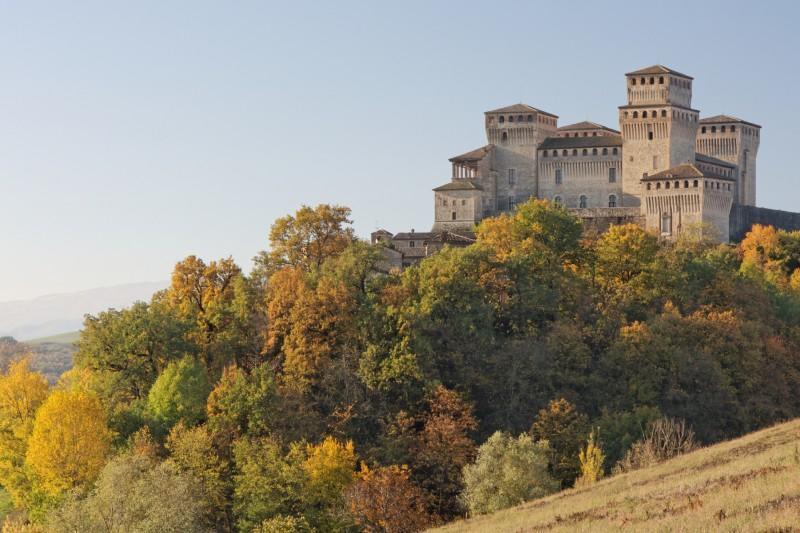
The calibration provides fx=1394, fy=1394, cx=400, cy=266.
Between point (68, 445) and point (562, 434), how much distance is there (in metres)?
20.9

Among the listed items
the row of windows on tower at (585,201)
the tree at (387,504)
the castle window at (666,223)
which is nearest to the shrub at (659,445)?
the tree at (387,504)

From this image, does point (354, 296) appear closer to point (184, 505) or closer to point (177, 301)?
point (177, 301)

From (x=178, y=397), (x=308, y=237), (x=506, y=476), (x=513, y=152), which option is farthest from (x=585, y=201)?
(x=506, y=476)

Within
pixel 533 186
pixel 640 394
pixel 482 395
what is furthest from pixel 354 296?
pixel 533 186

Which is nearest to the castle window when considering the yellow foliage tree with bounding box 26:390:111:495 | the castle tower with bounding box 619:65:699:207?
the castle tower with bounding box 619:65:699:207

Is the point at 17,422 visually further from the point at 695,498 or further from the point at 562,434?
the point at 695,498

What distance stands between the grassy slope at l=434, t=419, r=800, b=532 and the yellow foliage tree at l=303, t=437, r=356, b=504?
1123cm

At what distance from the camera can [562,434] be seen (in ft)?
192

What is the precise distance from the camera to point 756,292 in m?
73.2

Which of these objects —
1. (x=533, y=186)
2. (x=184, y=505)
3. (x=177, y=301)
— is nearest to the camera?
(x=184, y=505)

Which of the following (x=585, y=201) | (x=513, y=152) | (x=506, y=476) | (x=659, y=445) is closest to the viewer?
(x=506, y=476)

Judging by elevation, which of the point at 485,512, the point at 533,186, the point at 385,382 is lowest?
the point at 485,512

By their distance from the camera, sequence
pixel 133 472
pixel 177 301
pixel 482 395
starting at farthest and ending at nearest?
pixel 177 301 < pixel 482 395 < pixel 133 472

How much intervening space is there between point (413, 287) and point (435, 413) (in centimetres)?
817
